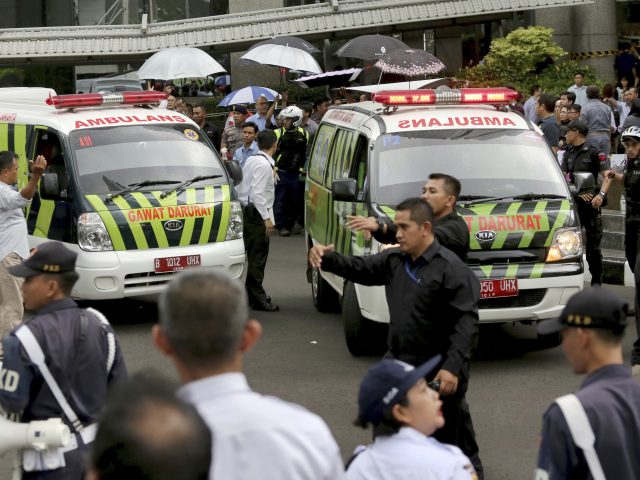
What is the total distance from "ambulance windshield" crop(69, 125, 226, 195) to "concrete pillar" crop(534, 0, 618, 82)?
14.7 m

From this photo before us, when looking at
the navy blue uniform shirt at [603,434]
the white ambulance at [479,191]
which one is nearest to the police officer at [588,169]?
the white ambulance at [479,191]

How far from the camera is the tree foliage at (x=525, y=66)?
23.0 m

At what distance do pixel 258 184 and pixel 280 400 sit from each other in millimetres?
9313

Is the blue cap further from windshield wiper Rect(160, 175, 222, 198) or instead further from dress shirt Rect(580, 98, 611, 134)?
dress shirt Rect(580, 98, 611, 134)

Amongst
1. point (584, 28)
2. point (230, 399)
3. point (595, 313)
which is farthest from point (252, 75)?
point (230, 399)

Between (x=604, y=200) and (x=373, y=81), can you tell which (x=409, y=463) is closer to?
(x=604, y=200)

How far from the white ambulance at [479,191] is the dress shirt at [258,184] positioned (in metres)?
1.35

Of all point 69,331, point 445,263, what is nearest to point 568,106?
point 445,263

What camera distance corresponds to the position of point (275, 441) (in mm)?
3166

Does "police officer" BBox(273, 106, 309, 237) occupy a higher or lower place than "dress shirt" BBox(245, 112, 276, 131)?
lower

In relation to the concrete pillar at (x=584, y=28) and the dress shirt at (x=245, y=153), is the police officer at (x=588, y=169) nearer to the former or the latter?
the dress shirt at (x=245, y=153)

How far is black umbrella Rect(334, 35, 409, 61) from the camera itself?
826 inches

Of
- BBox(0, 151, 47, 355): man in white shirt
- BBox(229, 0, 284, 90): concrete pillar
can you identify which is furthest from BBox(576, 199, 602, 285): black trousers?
BBox(229, 0, 284, 90): concrete pillar

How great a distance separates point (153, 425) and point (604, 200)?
10.1 meters
